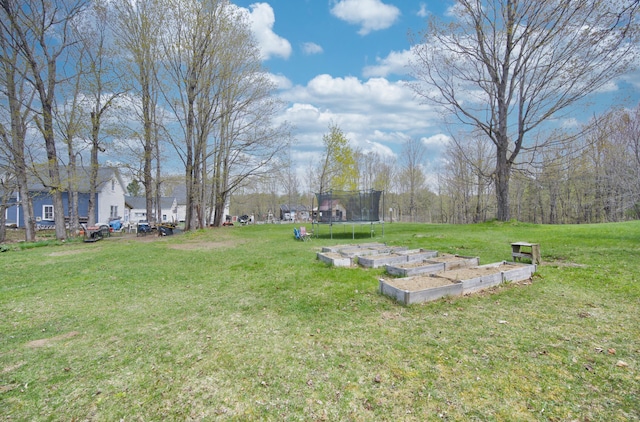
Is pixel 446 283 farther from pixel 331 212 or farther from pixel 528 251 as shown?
pixel 331 212

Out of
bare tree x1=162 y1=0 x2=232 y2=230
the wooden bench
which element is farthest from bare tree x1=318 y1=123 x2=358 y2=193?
the wooden bench

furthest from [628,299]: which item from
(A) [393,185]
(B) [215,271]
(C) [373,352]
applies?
(A) [393,185]

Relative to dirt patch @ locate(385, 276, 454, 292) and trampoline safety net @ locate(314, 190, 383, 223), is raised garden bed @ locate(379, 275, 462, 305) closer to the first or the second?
dirt patch @ locate(385, 276, 454, 292)

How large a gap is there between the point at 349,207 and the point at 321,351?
10138mm

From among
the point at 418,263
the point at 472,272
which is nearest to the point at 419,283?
the point at 472,272

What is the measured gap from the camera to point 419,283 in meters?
4.41

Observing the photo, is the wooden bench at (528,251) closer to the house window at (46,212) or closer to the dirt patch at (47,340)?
the dirt patch at (47,340)

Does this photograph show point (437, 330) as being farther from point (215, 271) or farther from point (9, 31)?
point (9, 31)

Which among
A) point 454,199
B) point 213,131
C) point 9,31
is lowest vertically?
point 454,199

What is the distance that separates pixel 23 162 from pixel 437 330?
1719 cm

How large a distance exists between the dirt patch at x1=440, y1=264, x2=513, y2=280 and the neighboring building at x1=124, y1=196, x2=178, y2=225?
34581 millimetres

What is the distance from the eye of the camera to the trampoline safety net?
12.3 m

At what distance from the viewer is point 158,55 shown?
594 inches

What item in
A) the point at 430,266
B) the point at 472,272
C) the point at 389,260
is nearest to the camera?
the point at 472,272
